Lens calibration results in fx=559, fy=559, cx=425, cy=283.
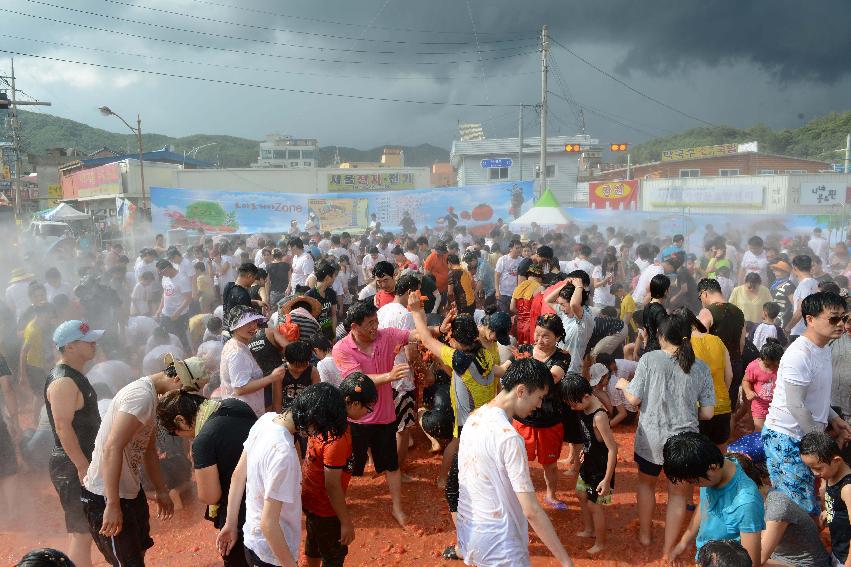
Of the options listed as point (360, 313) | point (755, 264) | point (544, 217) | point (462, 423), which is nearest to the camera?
point (462, 423)

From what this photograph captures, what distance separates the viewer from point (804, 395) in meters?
3.70

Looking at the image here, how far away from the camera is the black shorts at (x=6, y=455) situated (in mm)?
5000

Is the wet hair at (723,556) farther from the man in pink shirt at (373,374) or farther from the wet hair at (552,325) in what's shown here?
the man in pink shirt at (373,374)

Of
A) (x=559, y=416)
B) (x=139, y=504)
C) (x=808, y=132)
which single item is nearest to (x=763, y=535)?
(x=559, y=416)

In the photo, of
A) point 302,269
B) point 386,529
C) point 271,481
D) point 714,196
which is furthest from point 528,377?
point 714,196

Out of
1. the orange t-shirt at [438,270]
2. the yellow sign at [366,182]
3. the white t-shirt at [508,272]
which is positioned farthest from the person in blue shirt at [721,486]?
the yellow sign at [366,182]

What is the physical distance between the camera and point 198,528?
15.8ft

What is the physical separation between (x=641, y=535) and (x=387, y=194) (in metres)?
18.0

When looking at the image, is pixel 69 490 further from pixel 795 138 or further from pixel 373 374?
pixel 795 138

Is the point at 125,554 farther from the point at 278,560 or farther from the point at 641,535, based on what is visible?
the point at 641,535

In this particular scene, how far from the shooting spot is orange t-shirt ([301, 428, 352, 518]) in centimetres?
316

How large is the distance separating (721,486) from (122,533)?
3380 mm

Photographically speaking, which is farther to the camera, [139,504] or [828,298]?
[828,298]

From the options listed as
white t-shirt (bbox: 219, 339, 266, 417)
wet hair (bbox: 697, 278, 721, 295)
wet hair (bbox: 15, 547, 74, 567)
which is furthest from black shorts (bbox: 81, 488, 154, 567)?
wet hair (bbox: 697, 278, 721, 295)
